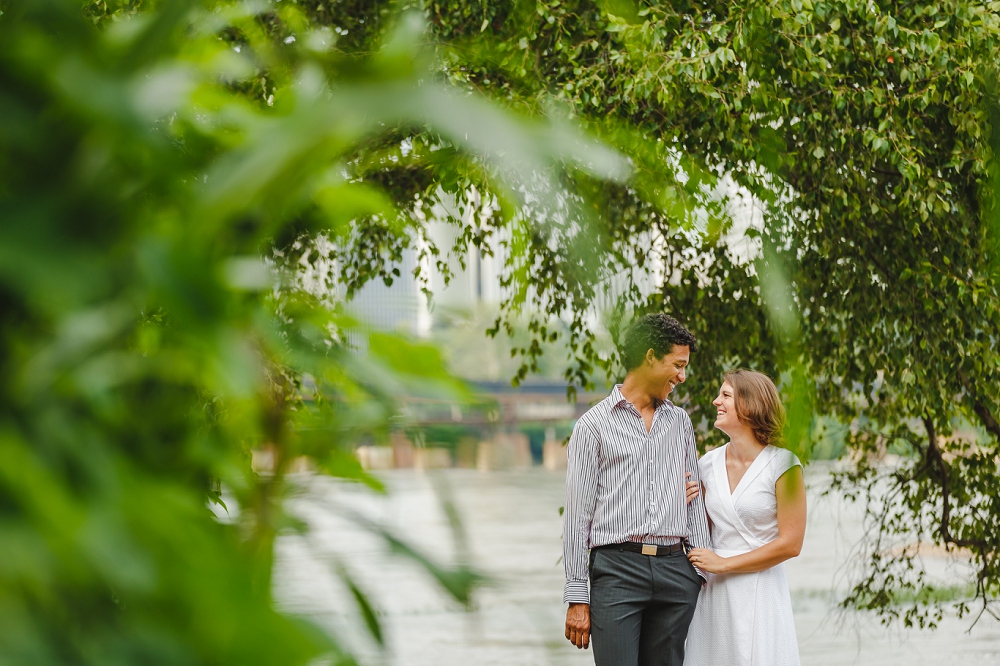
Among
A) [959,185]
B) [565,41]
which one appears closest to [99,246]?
[565,41]

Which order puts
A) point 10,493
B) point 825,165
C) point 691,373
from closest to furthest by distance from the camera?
point 10,493, point 825,165, point 691,373

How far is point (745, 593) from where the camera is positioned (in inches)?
136

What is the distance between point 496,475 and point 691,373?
200 inches

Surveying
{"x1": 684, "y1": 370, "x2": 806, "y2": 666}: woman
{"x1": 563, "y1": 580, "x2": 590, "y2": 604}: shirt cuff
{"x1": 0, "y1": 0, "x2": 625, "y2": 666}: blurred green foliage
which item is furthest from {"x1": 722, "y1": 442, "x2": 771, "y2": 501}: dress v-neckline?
{"x1": 0, "y1": 0, "x2": 625, "y2": 666}: blurred green foliage

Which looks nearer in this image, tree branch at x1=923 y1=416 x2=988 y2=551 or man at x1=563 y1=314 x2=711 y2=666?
man at x1=563 y1=314 x2=711 y2=666

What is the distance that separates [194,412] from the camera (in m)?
0.38

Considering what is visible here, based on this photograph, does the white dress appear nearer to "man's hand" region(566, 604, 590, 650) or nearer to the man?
the man

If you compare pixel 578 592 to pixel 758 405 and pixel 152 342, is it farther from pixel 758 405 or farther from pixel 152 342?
pixel 152 342

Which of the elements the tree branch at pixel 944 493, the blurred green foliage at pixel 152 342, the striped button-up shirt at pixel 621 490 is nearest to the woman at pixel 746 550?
the striped button-up shirt at pixel 621 490

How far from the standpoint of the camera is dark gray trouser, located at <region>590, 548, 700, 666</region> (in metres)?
3.41

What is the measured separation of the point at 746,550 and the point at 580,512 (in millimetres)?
537

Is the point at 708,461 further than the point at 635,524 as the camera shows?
Yes

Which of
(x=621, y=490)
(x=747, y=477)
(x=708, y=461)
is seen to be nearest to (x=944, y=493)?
(x=708, y=461)

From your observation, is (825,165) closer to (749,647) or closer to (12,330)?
(749,647)
